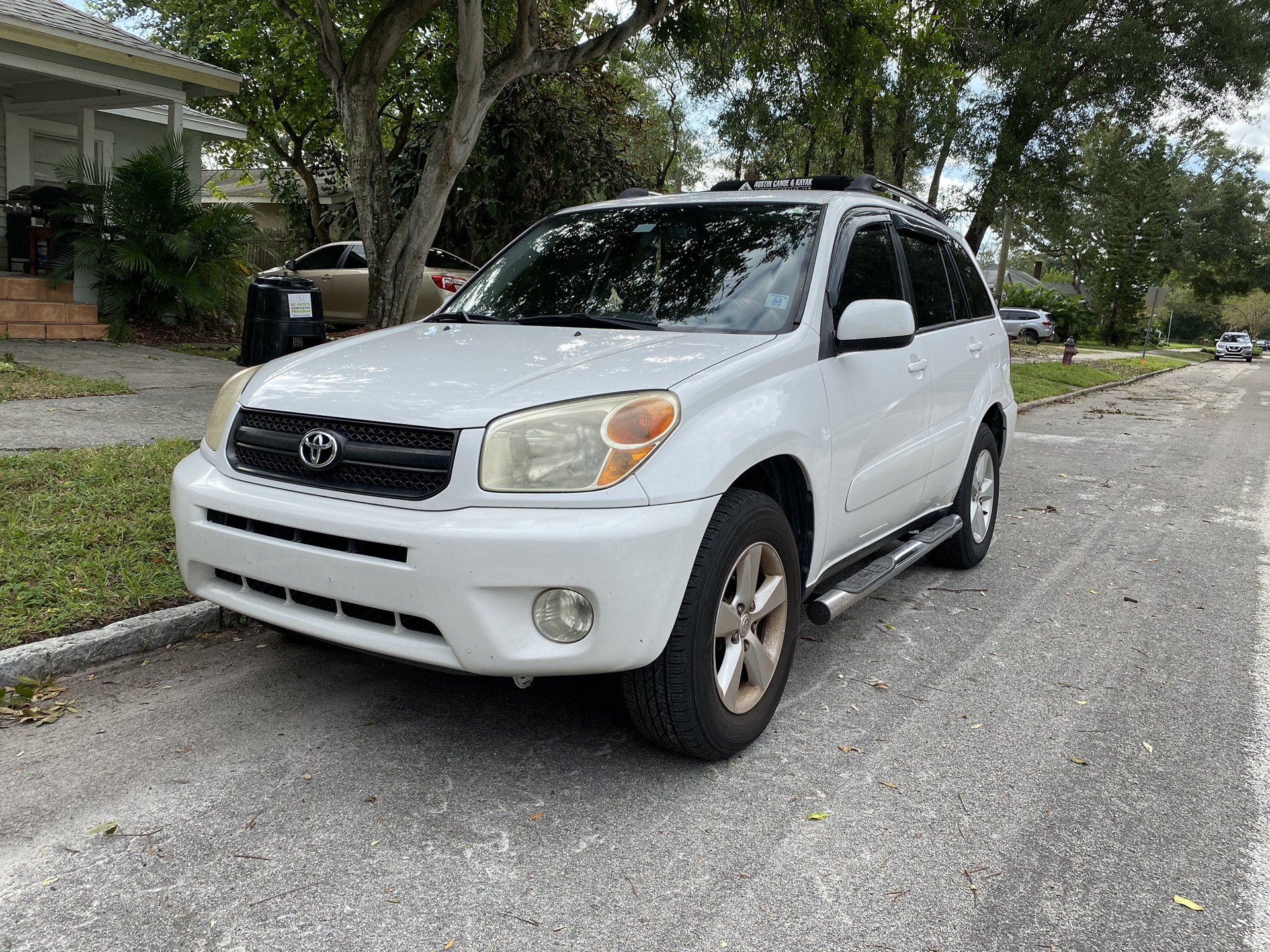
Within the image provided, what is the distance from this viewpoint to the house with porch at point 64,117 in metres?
11.9

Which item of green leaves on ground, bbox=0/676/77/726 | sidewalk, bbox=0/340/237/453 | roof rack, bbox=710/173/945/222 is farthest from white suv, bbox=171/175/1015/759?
sidewalk, bbox=0/340/237/453

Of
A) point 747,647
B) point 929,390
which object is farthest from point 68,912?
point 929,390

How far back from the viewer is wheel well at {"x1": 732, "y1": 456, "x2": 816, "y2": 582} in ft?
11.1

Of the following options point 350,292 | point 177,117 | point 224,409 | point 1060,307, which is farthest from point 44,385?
point 1060,307

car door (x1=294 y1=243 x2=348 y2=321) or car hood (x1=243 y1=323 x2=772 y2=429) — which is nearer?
car hood (x1=243 y1=323 x2=772 y2=429)

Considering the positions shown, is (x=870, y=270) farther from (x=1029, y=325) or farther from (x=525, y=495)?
(x=1029, y=325)

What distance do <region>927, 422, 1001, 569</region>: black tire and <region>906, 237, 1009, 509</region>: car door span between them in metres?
0.14

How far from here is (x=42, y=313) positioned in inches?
464

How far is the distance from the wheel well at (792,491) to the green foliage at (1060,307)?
143 feet

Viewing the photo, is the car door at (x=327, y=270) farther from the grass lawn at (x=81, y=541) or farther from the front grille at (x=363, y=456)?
the front grille at (x=363, y=456)

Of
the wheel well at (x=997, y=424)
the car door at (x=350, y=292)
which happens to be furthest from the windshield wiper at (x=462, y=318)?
the car door at (x=350, y=292)

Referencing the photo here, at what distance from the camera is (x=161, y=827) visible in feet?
8.95

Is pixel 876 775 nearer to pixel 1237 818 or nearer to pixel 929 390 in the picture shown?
pixel 1237 818

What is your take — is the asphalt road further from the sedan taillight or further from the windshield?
the sedan taillight
